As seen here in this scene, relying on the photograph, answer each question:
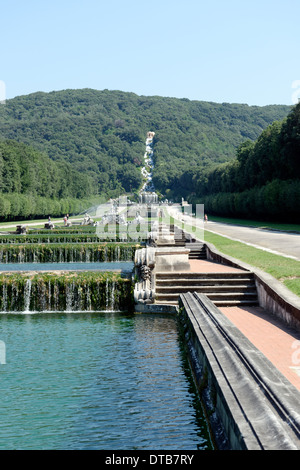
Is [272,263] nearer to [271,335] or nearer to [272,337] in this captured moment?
[271,335]

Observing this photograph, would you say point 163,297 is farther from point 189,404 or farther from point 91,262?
point 91,262

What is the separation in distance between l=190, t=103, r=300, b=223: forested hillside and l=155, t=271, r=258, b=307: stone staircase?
3167 centimetres

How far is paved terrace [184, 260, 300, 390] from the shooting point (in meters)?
8.48

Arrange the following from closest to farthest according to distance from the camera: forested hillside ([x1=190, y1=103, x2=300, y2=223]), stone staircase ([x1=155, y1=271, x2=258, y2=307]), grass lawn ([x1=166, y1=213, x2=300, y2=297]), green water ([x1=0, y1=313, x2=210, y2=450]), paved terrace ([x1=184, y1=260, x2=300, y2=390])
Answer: green water ([x1=0, y1=313, x2=210, y2=450]) < paved terrace ([x1=184, y1=260, x2=300, y2=390]) < grass lawn ([x1=166, y1=213, x2=300, y2=297]) < stone staircase ([x1=155, y1=271, x2=258, y2=307]) < forested hillside ([x1=190, y1=103, x2=300, y2=223])

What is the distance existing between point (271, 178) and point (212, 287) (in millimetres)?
44483

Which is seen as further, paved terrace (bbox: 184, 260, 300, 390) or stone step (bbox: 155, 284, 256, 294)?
stone step (bbox: 155, 284, 256, 294)

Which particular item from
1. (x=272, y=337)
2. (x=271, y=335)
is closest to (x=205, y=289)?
(x=271, y=335)

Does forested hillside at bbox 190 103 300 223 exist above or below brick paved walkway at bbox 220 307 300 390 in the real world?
above

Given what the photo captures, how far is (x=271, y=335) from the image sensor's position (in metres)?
10.6

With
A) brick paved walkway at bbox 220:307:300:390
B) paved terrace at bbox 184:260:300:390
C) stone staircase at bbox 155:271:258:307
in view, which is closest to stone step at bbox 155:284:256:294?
stone staircase at bbox 155:271:258:307

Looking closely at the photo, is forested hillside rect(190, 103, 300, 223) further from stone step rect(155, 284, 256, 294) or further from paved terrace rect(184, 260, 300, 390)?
paved terrace rect(184, 260, 300, 390)

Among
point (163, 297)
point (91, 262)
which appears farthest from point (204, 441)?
point (91, 262)

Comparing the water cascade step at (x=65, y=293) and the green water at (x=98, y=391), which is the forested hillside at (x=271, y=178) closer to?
the water cascade step at (x=65, y=293)

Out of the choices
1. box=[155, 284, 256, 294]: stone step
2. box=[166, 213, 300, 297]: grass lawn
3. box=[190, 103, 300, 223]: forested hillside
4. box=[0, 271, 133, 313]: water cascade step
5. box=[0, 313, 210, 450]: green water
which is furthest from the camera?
box=[190, 103, 300, 223]: forested hillside
